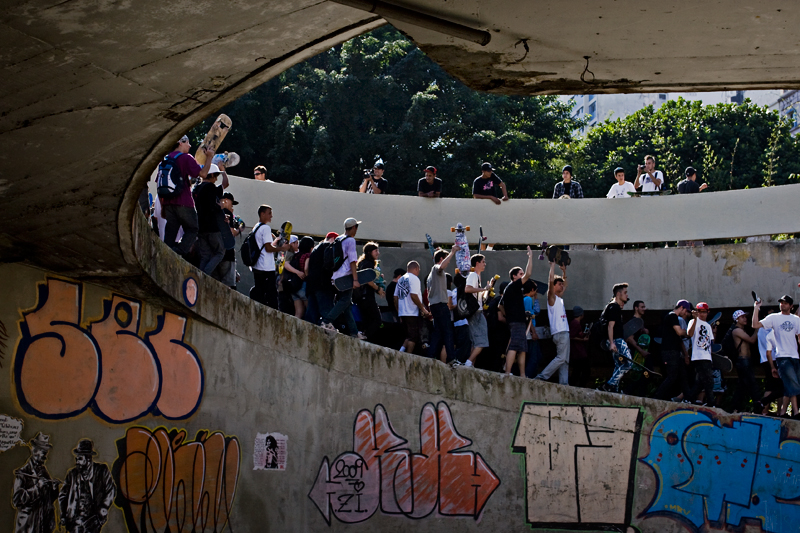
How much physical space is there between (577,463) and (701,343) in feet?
7.97

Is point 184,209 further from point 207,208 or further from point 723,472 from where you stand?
point 723,472

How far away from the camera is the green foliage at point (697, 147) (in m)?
28.9

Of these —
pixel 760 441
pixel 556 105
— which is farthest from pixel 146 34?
pixel 556 105

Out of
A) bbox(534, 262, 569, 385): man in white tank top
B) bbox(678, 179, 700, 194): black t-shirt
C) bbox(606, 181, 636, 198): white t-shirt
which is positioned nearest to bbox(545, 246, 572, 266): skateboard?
bbox(534, 262, 569, 385): man in white tank top

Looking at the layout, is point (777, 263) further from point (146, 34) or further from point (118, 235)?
point (146, 34)

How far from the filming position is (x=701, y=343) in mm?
11617

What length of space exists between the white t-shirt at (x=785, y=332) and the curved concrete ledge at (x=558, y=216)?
3820mm

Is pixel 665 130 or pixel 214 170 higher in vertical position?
pixel 665 130

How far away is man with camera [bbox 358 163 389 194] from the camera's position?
15.3 meters

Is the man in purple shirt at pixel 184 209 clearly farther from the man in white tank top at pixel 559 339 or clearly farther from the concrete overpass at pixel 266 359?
the man in white tank top at pixel 559 339

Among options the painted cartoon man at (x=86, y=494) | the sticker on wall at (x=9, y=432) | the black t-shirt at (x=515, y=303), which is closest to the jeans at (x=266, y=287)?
the black t-shirt at (x=515, y=303)

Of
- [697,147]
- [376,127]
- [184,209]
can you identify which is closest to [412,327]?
[184,209]

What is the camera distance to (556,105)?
32.4m

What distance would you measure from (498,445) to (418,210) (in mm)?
6036
